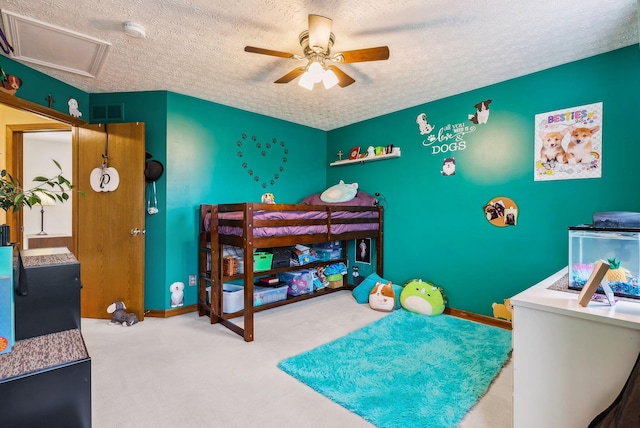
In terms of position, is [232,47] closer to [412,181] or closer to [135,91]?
[135,91]

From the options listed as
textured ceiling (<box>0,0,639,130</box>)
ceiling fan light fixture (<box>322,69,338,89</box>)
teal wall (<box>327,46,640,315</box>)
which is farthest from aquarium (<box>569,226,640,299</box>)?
ceiling fan light fixture (<box>322,69,338,89</box>)

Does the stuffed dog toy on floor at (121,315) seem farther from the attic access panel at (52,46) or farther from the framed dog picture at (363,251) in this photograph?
the framed dog picture at (363,251)

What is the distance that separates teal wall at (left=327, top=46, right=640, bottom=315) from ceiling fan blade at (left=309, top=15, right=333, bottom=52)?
196 cm

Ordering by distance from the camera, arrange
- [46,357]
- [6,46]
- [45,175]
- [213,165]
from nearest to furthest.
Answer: [46,357], [6,46], [213,165], [45,175]

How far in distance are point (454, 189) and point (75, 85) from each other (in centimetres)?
413

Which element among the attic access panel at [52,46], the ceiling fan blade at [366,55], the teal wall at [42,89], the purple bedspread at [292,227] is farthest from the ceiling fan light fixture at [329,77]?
the teal wall at [42,89]

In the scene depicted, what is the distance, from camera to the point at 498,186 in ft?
9.75

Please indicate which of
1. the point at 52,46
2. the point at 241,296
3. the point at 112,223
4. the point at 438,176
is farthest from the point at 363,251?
the point at 52,46

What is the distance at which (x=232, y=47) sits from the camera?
2.32m

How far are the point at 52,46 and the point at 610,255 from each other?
12.5 ft

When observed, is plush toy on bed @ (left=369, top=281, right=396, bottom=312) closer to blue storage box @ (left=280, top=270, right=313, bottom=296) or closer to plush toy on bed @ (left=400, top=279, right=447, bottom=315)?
plush toy on bed @ (left=400, top=279, right=447, bottom=315)

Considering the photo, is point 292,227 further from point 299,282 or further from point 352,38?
point 352,38

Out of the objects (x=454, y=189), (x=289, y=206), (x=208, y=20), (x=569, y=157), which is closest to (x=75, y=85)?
(x=208, y=20)

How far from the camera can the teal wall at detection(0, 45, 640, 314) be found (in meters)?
2.44
